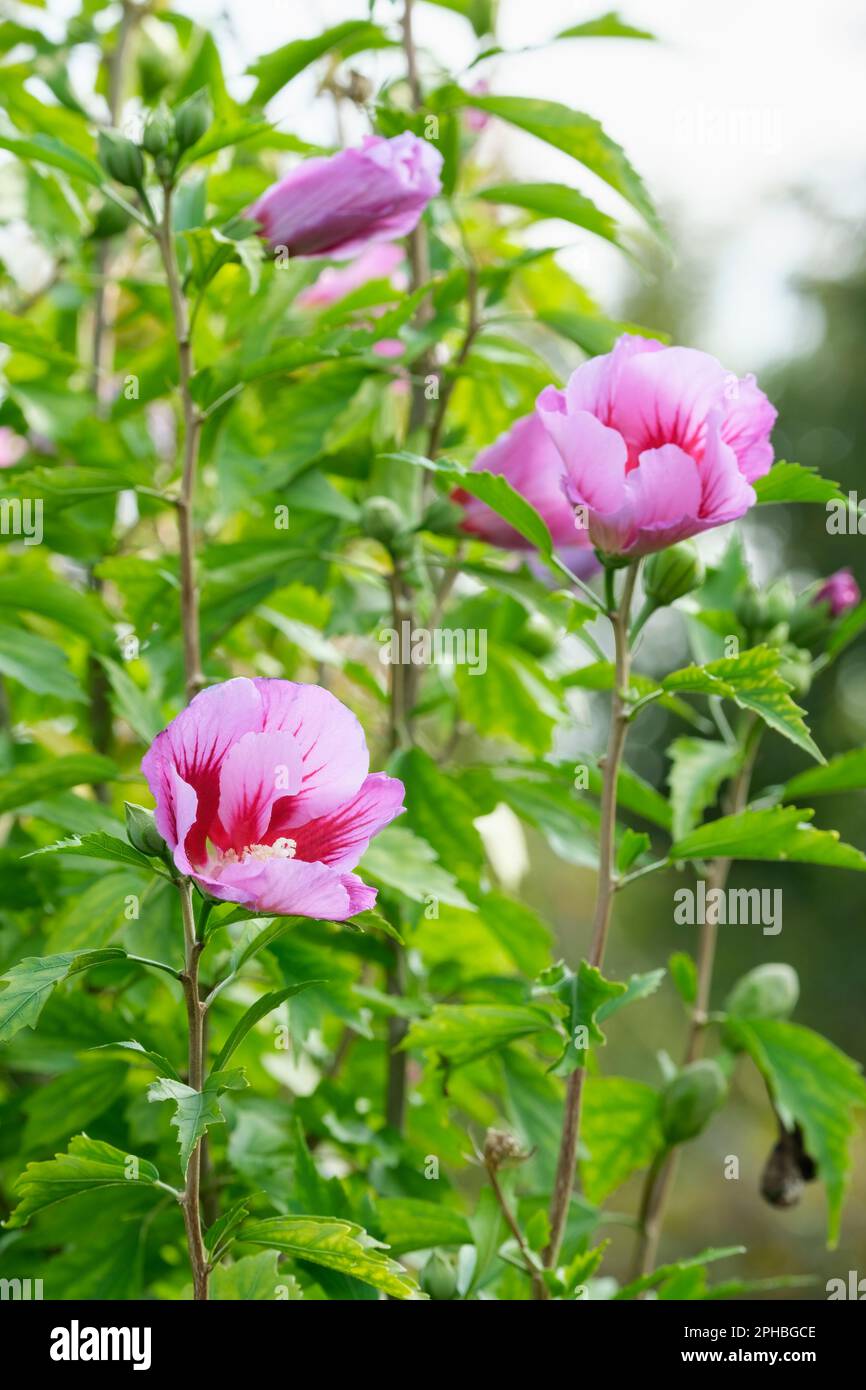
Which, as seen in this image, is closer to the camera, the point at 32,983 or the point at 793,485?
the point at 32,983

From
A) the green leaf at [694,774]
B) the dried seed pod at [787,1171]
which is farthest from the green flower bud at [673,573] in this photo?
the dried seed pod at [787,1171]

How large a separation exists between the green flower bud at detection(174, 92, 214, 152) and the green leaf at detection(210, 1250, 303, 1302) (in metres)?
0.43

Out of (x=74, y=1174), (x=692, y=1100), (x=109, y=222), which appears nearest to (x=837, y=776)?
(x=692, y=1100)

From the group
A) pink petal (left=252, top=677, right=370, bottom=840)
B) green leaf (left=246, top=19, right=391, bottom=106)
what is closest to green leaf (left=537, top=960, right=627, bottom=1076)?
pink petal (left=252, top=677, right=370, bottom=840)

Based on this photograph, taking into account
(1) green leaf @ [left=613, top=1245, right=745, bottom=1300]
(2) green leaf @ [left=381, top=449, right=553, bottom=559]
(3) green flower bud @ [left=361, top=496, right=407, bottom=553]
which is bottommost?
(1) green leaf @ [left=613, top=1245, right=745, bottom=1300]

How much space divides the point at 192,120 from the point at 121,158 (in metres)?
0.03

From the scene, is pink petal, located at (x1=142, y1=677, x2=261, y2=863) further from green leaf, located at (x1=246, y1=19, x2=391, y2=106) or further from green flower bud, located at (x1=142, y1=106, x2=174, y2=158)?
green leaf, located at (x1=246, y1=19, x2=391, y2=106)

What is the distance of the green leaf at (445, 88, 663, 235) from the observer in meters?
0.65

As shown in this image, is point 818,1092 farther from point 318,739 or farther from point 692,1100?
point 318,739

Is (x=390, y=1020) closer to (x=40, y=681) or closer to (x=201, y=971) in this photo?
(x=201, y=971)

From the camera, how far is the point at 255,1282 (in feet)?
1.50

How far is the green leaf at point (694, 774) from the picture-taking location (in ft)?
2.11

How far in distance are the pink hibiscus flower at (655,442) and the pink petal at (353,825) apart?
128 mm
